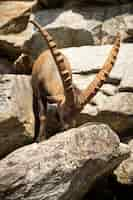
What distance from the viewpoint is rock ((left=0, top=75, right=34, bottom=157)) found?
8.20 m

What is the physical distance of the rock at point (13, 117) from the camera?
26.9 ft

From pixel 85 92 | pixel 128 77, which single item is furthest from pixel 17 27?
pixel 85 92

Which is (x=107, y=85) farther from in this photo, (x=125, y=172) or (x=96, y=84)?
(x=125, y=172)

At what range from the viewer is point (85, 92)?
845cm

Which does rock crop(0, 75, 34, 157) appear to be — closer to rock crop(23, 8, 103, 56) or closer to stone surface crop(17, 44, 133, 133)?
stone surface crop(17, 44, 133, 133)

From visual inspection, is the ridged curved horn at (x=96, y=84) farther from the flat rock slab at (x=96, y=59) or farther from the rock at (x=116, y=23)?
the rock at (x=116, y=23)

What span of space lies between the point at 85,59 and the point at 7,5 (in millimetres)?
2731

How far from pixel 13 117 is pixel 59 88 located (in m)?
1.28

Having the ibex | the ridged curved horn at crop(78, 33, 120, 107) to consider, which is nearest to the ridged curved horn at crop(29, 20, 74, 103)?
the ibex

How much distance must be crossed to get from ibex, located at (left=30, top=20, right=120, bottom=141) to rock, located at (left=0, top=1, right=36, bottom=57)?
1.56 metres

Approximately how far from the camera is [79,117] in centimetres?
929

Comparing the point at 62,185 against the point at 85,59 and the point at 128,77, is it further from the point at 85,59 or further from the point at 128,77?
the point at 85,59

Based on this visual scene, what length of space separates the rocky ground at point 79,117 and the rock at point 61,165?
0.01m

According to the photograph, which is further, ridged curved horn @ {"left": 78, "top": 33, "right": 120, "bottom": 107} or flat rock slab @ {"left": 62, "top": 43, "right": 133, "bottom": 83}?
flat rock slab @ {"left": 62, "top": 43, "right": 133, "bottom": 83}
